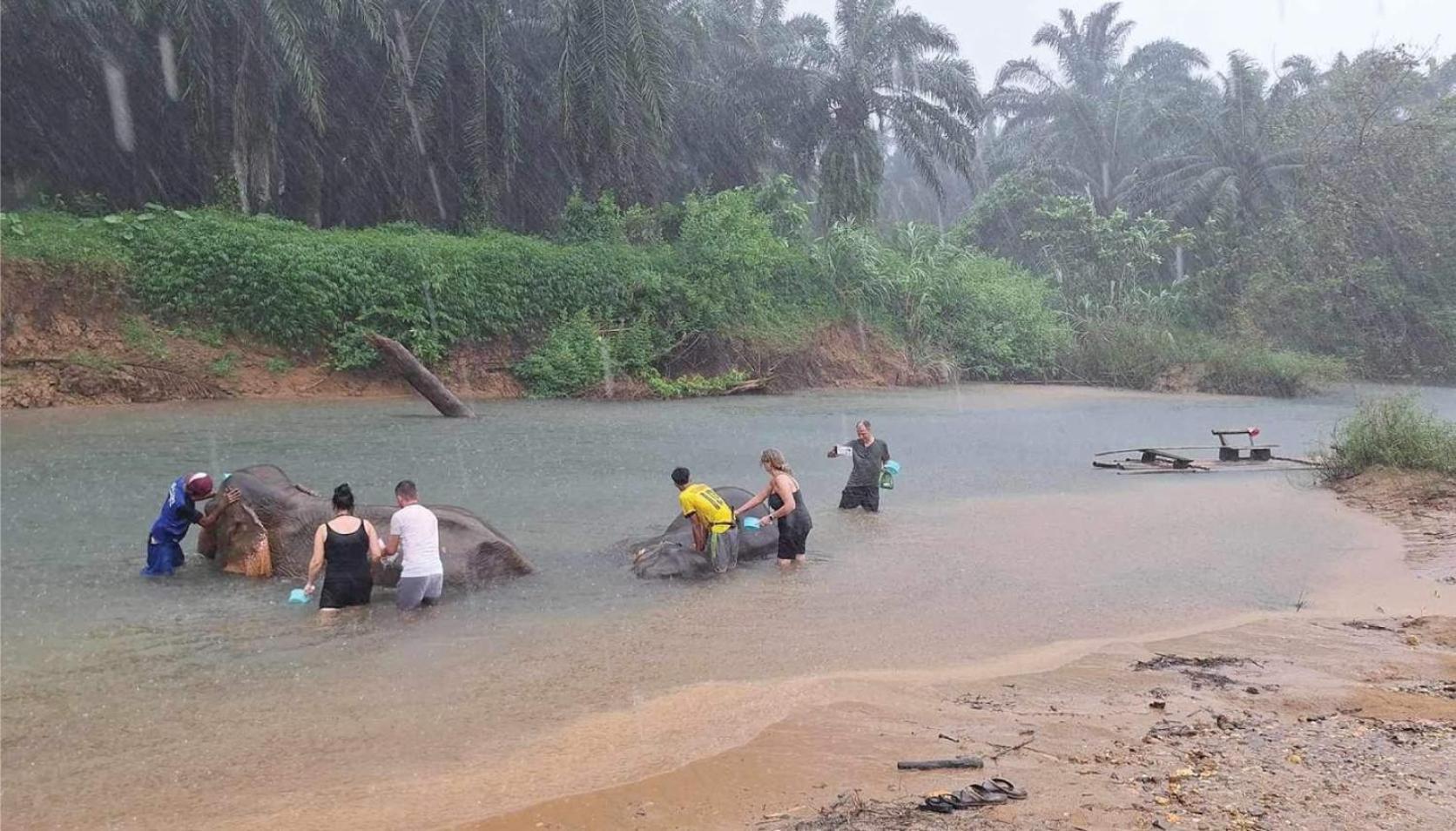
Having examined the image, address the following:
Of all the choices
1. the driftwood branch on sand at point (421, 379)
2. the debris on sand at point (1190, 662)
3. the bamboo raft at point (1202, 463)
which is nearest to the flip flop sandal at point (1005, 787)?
the debris on sand at point (1190, 662)

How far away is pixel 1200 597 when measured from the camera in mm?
9477

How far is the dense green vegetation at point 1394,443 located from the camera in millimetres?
14641

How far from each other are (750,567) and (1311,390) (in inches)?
1098

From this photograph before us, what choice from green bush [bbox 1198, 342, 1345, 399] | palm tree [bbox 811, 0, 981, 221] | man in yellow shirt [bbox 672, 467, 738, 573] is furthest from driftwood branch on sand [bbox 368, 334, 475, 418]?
green bush [bbox 1198, 342, 1345, 399]

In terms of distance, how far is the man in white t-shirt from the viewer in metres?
8.83

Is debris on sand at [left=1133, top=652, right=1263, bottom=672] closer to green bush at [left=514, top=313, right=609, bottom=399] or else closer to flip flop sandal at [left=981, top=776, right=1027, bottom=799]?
flip flop sandal at [left=981, top=776, right=1027, bottom=799]

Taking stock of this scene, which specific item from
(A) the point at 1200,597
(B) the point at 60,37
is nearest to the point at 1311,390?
(A) the point at 1200,597

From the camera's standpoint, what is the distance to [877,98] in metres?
37.8

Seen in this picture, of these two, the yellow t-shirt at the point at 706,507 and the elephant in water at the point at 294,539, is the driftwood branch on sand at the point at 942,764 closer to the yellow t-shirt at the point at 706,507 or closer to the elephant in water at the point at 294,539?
the yellow t-shirt at the point at 706,507

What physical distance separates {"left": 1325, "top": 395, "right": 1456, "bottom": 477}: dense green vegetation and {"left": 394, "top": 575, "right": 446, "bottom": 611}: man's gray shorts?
12.3m

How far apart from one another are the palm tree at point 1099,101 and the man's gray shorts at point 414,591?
4254 centimetres

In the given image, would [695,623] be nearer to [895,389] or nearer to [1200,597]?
[1200,597]

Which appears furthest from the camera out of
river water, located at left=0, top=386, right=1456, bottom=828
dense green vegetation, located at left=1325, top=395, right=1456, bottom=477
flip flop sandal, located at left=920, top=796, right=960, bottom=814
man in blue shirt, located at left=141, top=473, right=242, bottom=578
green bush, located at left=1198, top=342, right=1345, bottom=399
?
green bush, located at left=1198, top=342, right=1345, bottom=399

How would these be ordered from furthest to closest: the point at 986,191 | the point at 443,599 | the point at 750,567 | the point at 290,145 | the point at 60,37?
the point at 986,191
the point at 290,145
the point at 60,37
the point at 750,567
the point at 443,599
